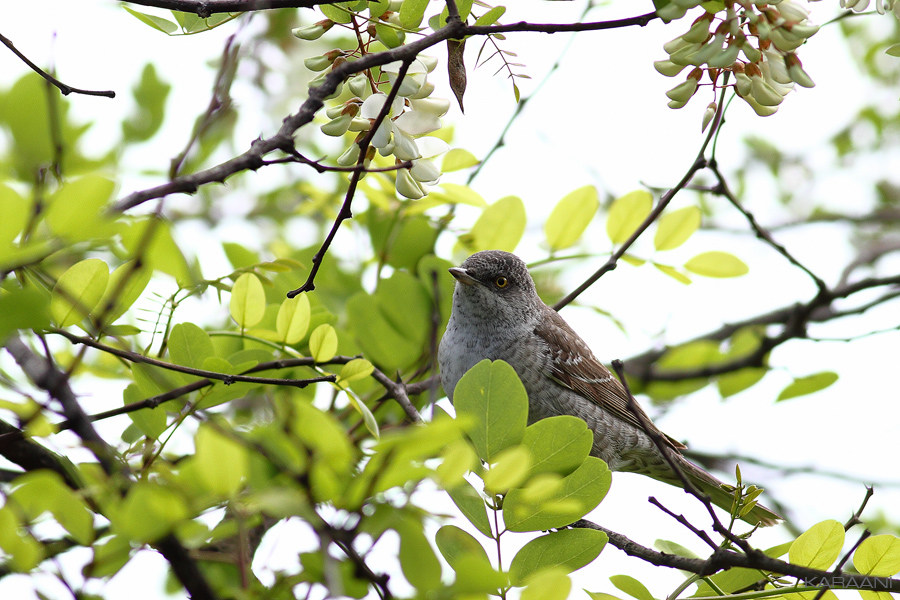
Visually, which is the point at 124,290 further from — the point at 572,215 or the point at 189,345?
the point at 572,215

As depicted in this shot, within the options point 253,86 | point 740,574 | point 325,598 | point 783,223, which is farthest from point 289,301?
point 783,223

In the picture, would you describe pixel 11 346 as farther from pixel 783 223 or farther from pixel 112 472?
pixel 783 223

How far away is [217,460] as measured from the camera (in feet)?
3.80

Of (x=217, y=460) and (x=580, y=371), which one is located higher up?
(x=580, y=371)

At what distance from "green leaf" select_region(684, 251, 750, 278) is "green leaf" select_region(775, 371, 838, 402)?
107 centimetres

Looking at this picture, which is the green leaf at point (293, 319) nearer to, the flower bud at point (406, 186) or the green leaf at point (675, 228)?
the flower bud at point (406, 186)

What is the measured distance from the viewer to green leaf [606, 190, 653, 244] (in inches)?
153

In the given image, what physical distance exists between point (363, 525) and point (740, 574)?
73.6 inches

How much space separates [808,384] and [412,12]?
11.7ft

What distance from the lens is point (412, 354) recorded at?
12.6ft

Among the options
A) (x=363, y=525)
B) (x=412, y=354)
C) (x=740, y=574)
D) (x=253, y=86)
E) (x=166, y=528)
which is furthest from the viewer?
(x=253, y=86)

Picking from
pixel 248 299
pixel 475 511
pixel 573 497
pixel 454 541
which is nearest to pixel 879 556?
pixel 573 497

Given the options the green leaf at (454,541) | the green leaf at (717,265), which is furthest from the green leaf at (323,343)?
the green leaf at (717,265)

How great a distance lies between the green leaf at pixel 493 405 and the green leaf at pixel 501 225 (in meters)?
1.88
